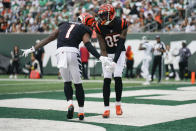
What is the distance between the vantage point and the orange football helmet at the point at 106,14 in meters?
7.91

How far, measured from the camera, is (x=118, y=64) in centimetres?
823

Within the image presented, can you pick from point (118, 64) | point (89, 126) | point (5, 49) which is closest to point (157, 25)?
point (5, 49)

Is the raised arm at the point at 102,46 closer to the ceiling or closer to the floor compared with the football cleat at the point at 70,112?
closer to the ceiling

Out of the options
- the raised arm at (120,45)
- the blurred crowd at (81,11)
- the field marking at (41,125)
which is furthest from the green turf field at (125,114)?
the blurred crowd at (81,11)

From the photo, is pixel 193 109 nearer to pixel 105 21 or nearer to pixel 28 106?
pixel 105 21

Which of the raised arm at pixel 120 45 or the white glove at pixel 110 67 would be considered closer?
the white glove at pixel 110 67

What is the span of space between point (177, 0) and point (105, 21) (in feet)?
58.9

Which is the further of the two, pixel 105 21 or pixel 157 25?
pixel 157 25

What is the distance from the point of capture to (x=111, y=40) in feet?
26.9

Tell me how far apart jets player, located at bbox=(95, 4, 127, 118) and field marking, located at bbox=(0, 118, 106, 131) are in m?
1.25

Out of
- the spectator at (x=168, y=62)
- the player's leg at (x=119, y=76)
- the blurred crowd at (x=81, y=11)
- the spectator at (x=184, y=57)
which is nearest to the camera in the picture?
the player's leg at (x=119, y=76)

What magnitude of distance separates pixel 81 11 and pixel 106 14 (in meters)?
20.0

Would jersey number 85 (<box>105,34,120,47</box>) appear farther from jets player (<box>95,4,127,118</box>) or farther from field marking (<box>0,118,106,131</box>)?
field marking (<box>0,118,106,131</box>)

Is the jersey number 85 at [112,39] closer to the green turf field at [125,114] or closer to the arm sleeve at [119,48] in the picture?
the arm sleeve at [119,48]
